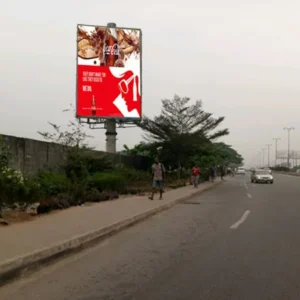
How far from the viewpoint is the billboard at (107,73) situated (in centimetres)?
3416

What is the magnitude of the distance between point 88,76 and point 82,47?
2216mm

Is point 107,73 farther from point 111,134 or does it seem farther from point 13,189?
point 13,189

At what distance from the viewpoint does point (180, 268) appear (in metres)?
8.12

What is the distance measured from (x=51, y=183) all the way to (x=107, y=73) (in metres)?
17.8

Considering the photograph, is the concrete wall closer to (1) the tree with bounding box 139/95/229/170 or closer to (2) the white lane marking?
(2) the white lane marking

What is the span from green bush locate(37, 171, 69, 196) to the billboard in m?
15.5

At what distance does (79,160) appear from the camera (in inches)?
893

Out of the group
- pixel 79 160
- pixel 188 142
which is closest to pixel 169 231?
pixel 79 160

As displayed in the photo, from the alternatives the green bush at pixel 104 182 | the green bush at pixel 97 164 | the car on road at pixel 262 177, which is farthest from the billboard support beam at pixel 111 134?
the car on road at pixel 262 177

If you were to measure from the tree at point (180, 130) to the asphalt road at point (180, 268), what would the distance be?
27.8 meters

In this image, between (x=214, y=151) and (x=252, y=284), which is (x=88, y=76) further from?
(x=252, y=284)

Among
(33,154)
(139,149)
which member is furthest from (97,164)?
(139,149)

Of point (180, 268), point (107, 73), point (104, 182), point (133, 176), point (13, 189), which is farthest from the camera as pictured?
point (107, 73)

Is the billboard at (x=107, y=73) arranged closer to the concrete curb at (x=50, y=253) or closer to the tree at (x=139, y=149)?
the tree at (x=139, y=149)
